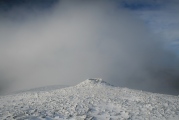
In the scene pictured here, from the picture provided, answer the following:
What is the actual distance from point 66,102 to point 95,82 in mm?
10777

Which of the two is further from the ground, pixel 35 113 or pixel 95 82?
pixel 95 82

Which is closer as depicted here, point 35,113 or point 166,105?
point 35,113

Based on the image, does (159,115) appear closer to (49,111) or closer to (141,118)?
(141,118)

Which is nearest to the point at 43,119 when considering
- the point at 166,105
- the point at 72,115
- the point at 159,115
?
the point at 72,115

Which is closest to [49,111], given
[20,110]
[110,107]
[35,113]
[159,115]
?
[35,113]

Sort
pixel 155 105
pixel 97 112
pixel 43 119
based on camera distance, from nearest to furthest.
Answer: pixel 43 119 → pixel 97 112 → pixel 155 105

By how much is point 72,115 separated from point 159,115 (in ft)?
21.5

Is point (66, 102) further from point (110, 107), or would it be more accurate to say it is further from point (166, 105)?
point (166, 105)

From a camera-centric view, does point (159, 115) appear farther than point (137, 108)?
No

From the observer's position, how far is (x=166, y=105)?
15.0m

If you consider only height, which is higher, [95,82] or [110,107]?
[95,82]

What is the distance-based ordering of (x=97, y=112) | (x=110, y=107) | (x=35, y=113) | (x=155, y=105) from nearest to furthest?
1. (x=35, y=113)
2. (x=97, y=112)
3. (x=110, y=107)
4. (x=155, y=105)

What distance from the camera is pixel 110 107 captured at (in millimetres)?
13828

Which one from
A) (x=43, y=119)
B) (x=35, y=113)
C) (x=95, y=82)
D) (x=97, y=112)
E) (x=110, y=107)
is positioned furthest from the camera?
(x=95, y=82)
